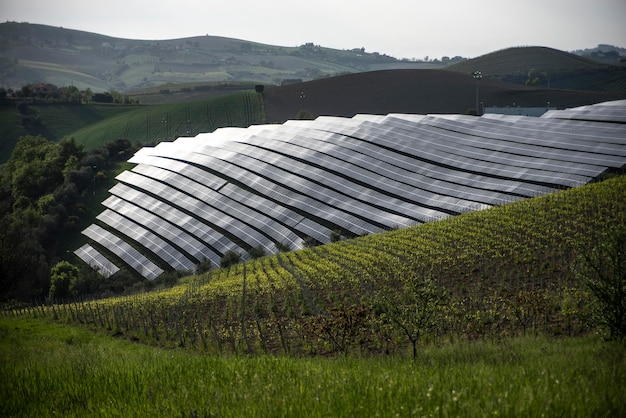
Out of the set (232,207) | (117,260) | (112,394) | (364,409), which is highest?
(364,409)

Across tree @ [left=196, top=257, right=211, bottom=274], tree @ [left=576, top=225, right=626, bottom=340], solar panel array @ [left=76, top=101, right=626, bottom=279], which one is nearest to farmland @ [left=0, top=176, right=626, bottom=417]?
tree @ [left=576, top=225, right=626, bottom=340]

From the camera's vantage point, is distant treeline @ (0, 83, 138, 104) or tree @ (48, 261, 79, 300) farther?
distant treeline @ (0, 83, 138, 104)

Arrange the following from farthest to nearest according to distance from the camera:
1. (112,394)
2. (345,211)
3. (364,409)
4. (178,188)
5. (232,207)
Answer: (178,188)
(232,207)
(345,211)
(112,394)
(364,409)

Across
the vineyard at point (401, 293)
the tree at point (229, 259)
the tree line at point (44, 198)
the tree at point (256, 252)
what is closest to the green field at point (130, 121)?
the tree line at point (44, 198)

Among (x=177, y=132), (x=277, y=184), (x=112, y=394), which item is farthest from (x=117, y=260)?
(x=177, y=132)

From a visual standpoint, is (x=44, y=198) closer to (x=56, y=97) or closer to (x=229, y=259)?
(x=229, y=259)

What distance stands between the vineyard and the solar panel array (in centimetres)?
1074

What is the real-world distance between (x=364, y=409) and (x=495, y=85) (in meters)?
158

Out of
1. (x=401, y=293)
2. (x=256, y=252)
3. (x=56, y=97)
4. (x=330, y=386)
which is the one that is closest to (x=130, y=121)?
(x=56, y=97)

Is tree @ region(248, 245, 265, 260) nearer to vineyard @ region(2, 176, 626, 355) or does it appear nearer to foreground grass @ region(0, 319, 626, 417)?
vineyard @ region(2, 176, 626, 355)

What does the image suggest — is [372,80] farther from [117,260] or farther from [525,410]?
[525,410]

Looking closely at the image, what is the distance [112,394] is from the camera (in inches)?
514

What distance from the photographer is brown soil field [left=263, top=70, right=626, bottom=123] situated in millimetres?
145375

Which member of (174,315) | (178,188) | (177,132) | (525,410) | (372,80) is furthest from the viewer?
(372,80)
